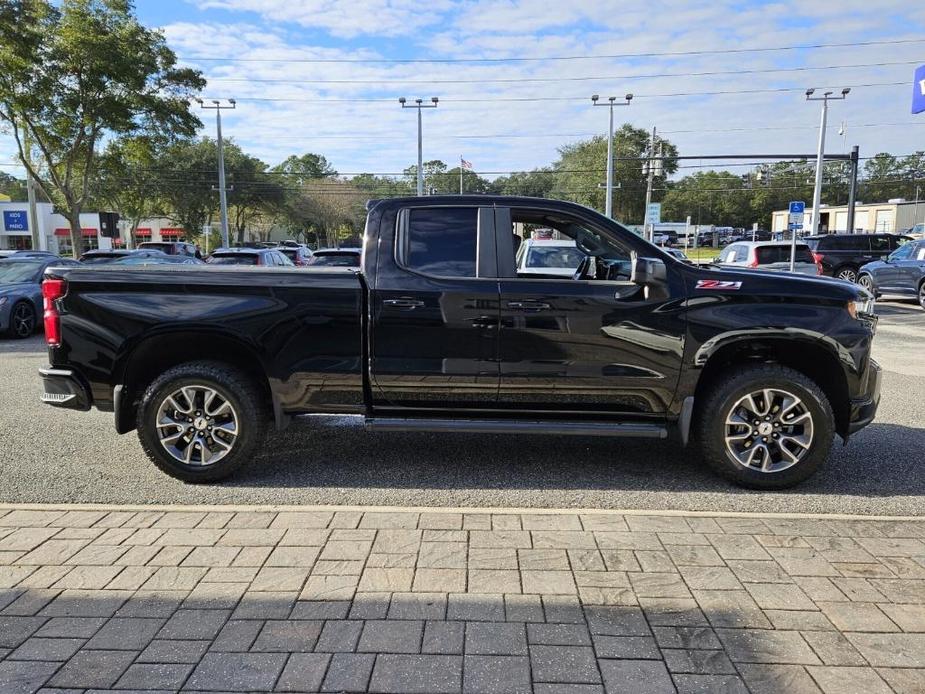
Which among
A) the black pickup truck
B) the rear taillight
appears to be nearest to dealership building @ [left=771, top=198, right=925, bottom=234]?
the black pickup truck

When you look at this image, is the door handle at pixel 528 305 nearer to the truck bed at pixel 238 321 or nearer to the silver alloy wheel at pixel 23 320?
the truck bed at pixel 238 321

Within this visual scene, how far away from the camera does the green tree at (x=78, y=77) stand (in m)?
20.6

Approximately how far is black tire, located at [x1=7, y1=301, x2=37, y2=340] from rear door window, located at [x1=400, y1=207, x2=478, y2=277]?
10.7 meters

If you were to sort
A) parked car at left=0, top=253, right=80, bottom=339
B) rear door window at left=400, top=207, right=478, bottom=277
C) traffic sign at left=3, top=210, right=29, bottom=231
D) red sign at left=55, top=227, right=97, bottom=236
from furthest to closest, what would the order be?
red sign at left=55, top=227, right=97, bottom=236
traffic sign at left=3, top=210, right=29, bottom=231
parked car at left=0, top=253, right=80, bottom=339
rear door window at left=400, top=207, right=478, bottom=277

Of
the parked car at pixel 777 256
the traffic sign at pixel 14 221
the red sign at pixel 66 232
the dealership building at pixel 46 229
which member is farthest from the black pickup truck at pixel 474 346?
the red sign at pixel 66 232

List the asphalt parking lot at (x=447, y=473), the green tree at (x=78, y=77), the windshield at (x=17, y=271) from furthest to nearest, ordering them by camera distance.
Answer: the green tree at (x=78, y=77)
the windshield at (x=17, y=271)
the asphalt parking lot at (x=447, y=473)

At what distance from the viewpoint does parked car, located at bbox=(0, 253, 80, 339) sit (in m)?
12.1

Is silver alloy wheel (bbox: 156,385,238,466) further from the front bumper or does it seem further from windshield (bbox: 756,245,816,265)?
windshield (bbox: 756,245,816,265)

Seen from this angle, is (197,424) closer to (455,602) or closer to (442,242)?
Result: (442,242)

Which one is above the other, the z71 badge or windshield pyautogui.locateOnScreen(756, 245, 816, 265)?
windshield pyautogui.locateOnScreen(756, 245, 816, 265)

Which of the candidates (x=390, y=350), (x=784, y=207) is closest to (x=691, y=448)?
(x=390, y=350)

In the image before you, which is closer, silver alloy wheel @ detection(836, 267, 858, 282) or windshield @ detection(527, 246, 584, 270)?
windshield @ detection(527, 246, 584, 270)

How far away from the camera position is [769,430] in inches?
179

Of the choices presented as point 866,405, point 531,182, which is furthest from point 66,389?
point 531,182
